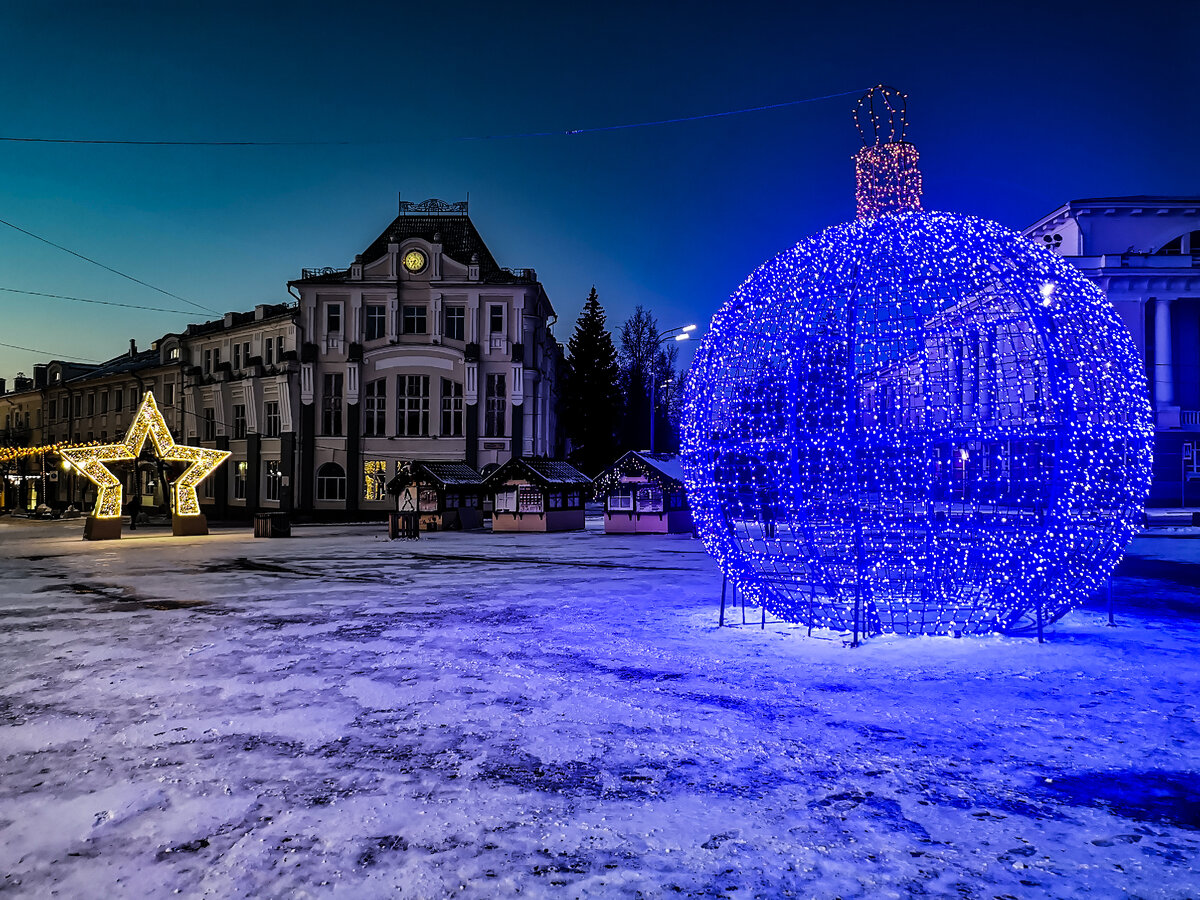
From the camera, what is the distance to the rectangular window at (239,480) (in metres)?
42.1

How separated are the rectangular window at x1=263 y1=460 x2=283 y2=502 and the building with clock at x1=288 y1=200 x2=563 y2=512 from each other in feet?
6.82

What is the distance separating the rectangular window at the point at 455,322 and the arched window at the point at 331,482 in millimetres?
8385

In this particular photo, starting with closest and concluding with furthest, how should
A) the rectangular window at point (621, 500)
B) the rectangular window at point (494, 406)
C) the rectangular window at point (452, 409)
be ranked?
the rectangular window at point (621, 500) < the rectangular window at point (494, 406) < the rectangular window at point (452, 409)

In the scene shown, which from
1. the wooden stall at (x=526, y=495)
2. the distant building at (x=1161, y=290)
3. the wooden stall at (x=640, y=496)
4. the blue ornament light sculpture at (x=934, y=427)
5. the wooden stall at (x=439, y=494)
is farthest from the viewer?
the distant building at (x=1161, y=290)

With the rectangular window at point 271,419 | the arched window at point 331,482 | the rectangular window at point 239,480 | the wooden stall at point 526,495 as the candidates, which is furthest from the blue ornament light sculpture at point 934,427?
the rectangular window at point 239,480

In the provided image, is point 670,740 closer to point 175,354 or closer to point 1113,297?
point 1113,297

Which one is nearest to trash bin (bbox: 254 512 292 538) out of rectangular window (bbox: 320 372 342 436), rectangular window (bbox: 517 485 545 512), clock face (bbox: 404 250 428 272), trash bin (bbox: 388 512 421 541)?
trash bin (bbox: 388 512 421 541)

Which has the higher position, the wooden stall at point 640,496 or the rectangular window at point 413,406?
the rectangular window at point 413,406

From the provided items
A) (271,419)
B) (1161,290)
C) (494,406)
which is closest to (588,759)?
(494,406)

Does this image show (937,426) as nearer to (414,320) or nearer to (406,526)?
(406,526)

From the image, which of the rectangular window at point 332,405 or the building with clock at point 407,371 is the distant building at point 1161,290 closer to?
the building with clock at point 407,371

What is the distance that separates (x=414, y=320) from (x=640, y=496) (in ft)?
55.2

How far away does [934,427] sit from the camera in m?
7.38

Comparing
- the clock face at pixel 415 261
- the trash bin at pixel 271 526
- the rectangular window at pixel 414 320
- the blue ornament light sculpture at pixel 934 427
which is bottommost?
the trash bin at pixel 271 526
